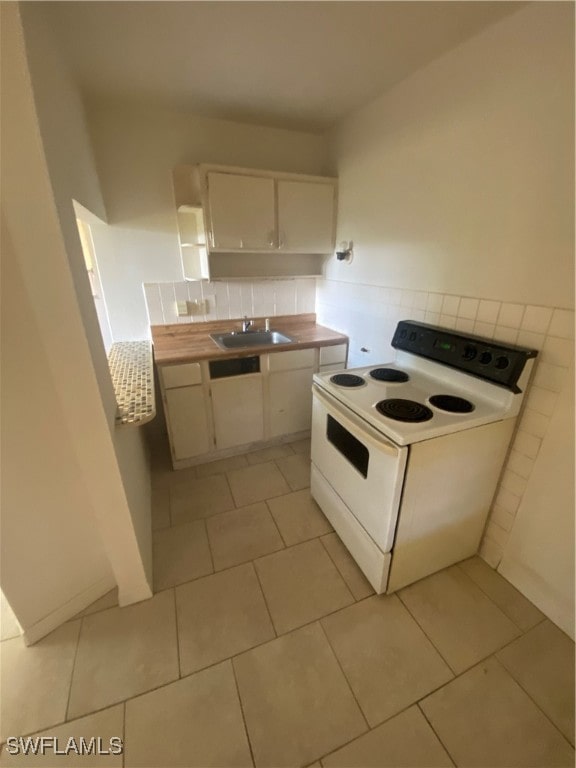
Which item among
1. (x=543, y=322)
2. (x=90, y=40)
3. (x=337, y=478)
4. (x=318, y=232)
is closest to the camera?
(x=543, y=322)

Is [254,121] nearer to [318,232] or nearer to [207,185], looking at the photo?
[207,185]

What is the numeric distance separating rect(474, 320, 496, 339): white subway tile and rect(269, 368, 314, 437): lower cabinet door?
117 centimetres

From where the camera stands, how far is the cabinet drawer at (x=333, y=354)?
2.41 meters

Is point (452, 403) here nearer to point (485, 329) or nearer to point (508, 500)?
point (485, 329)

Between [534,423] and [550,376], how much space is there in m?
0.21

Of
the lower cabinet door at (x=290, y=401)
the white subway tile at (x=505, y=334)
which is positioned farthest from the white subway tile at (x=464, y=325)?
the lower cabinet door at (x=290, y=401)

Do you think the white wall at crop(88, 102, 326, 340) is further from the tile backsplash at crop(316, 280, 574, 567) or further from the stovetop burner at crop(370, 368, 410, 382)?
the stovetop burner at crop(370, 368, 410, 382)

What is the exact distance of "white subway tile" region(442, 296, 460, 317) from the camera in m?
1.56

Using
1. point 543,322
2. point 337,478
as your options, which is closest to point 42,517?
point 337,478

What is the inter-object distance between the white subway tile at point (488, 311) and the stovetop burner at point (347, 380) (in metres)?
0.61

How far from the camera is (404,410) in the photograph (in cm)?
133

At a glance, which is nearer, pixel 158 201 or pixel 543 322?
pixel 543 322

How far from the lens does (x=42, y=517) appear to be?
122cm

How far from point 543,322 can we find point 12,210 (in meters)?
1.77
